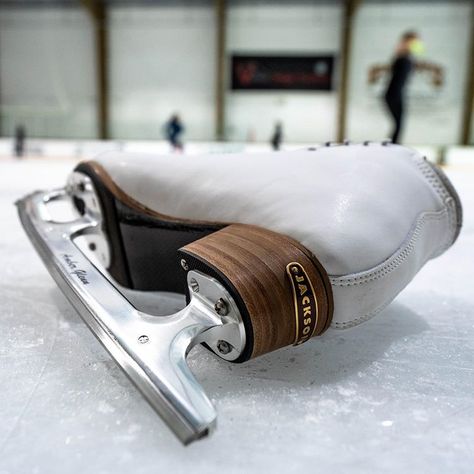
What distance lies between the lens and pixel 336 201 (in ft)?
1.98

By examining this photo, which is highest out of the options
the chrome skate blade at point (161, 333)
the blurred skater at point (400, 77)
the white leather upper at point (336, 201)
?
the blurred skater at point (400, 77)

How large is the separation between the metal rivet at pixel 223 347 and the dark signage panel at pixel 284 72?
30.7 ft

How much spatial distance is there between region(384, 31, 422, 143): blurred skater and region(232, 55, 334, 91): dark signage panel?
6134mm

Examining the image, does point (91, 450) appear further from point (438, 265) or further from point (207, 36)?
point (207, 36)

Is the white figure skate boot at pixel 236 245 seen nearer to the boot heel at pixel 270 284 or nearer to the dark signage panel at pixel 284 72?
the boot heel at pixel 270 284

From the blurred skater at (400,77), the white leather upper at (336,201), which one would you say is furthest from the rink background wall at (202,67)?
the white leather upper at (336,201)

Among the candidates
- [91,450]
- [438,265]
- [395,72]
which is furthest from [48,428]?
[395,72]

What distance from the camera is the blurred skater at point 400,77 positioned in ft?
10.9

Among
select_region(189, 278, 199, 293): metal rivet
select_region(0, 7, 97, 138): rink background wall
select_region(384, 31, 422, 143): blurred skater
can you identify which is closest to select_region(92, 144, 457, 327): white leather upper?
select_region(189, 278, 199, 293): metal rivet

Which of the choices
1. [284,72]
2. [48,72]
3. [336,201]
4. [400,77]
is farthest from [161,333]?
[48,72]

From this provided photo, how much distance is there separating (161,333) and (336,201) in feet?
0.83

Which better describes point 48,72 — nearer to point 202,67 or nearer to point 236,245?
point 202,67

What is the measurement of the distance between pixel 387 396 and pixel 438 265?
0.61m

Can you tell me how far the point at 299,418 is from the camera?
0.47 m
